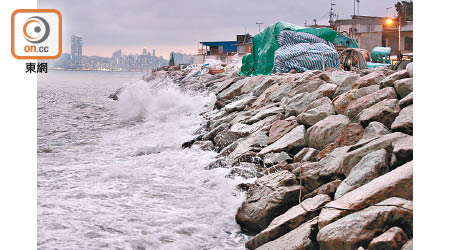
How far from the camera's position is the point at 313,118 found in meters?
6.19

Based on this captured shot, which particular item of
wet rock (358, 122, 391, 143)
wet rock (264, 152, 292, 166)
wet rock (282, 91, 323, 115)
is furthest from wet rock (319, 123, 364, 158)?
wet rock (282, 91, 323, 115)

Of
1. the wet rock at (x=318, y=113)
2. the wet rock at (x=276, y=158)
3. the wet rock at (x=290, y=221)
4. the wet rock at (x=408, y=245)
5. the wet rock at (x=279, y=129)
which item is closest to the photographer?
the wet rock at (x=408, y=245)

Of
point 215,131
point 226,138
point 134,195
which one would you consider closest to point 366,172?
point 134,195

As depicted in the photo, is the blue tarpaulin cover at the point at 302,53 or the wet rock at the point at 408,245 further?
the blue tarpaulin cover at the point at 302,53

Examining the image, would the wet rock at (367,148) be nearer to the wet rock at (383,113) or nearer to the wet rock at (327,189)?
the wet rock at (327,189)

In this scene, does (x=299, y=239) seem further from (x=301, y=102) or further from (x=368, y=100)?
(x=301, y=102)

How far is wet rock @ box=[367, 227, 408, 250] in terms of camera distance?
9.52 ft

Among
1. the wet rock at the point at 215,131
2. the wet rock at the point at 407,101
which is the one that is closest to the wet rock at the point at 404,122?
the wet rock at the point at 407,101

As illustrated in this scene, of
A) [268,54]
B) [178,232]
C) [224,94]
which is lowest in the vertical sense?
[178,232]

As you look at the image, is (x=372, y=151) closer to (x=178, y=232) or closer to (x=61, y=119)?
(x=178, y=232)

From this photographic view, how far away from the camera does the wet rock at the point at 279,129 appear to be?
6.51 m

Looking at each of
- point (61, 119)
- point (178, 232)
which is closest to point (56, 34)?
point (178, 232)

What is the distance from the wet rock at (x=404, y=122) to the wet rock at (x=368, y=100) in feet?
2.44

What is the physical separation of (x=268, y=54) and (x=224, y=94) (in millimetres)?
2284
